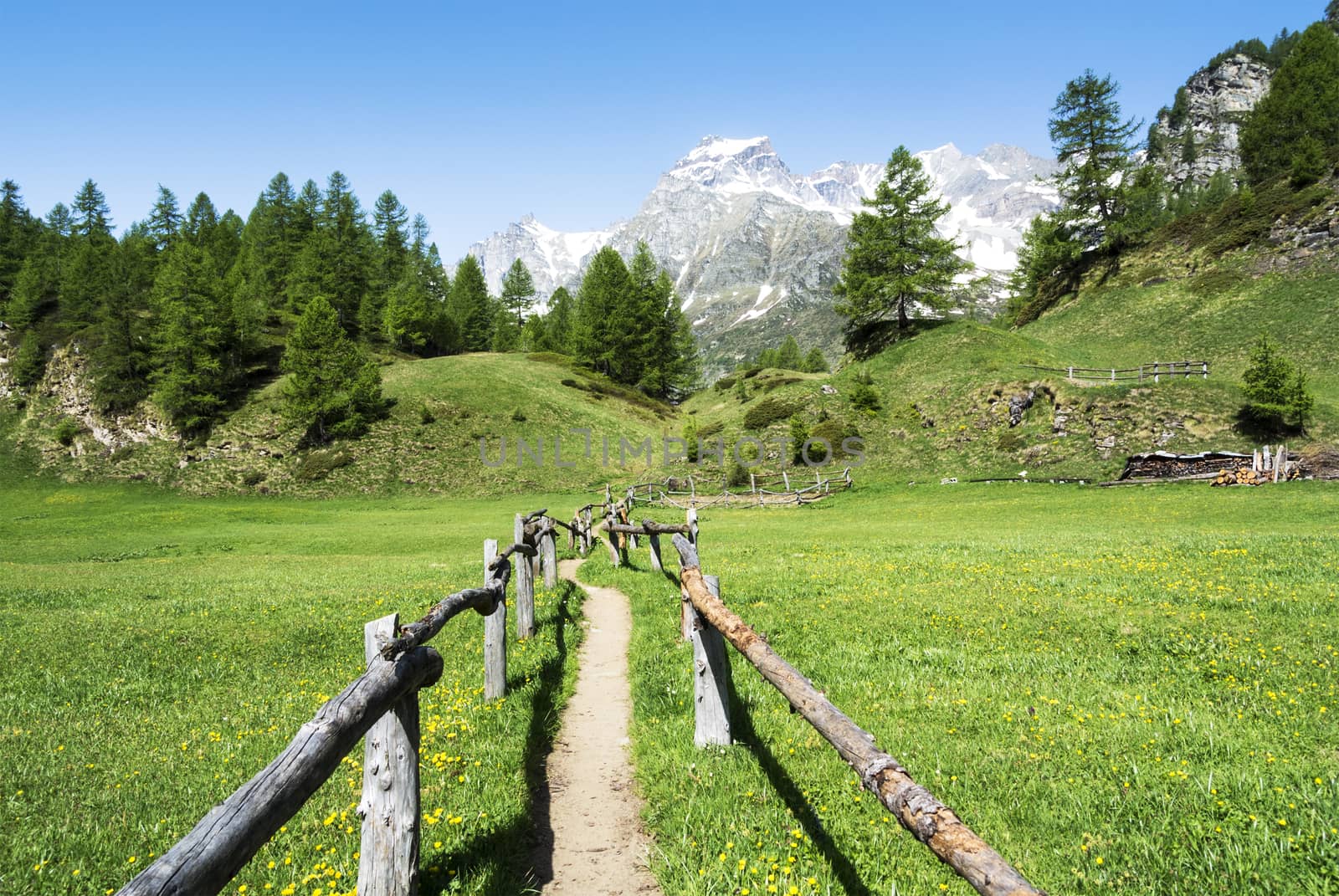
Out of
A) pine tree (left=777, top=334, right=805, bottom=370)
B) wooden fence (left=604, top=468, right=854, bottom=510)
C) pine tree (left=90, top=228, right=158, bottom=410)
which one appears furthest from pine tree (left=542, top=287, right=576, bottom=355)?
wooden fence (left=604, top=468, right=854, bottom=510)

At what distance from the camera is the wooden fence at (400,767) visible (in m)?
2.23

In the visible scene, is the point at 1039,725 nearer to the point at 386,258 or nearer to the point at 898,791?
the point at 898,791

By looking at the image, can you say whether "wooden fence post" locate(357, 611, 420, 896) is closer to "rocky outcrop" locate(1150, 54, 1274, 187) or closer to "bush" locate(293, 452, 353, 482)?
"bush" locate(293, 452, 353, 482)

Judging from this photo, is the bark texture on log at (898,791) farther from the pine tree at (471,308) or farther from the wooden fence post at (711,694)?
the pine tree at (471,308)

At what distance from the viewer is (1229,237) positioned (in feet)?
178

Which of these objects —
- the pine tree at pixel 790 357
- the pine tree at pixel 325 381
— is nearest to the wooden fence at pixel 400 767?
the pine tree at pixel 325 381

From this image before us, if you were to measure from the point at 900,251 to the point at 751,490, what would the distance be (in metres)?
27.2

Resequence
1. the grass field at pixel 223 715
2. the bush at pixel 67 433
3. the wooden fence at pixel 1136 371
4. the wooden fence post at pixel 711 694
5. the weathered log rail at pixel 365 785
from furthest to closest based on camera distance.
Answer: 1. the bush at pixel 67 433
2. the wooden fence at pixel 1136 371
3. the wooden fence post at pixel 711 694
4. the grass field at pixel 223 715
5. the weathered log rail at pixel 365 785

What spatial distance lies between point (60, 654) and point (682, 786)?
11015 mm

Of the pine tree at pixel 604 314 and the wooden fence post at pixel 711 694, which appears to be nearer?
the wooden fence post at pixel 711 694

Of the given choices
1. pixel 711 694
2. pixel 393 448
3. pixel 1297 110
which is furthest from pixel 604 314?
pixel 711 694

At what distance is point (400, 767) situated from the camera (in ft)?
13.2

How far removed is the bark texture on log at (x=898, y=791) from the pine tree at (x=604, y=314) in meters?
77.3

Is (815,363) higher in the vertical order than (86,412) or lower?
higher
